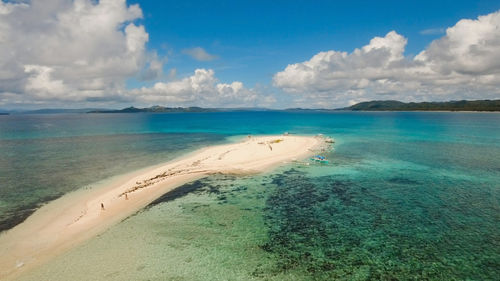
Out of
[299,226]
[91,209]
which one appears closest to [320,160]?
[299,226]

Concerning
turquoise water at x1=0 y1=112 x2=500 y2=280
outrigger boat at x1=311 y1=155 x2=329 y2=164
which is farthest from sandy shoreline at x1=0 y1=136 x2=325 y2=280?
outrigger boat at x1=311 y1=155 x2=329 y2=164

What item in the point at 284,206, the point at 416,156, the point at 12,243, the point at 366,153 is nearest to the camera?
the point at 12,243

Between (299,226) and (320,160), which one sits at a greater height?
(320,160)

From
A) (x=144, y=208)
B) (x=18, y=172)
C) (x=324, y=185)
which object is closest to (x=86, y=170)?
(x=18, y=172)

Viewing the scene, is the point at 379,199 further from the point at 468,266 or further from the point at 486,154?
the point at 486,154

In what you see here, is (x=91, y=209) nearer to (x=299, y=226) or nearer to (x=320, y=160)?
(x=299, y=226)

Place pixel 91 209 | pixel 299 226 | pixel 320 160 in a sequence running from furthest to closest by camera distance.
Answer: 1. pixel 320 160
2. pixel 91 209
3. pixel 299 226

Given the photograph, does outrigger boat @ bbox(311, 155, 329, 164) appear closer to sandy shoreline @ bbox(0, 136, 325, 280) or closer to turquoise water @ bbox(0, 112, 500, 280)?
turquoise water @ bbox(0, 112, 500, 280)

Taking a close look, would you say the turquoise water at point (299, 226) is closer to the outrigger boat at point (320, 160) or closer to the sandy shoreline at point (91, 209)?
the sandy shoreline at point (91, 209)

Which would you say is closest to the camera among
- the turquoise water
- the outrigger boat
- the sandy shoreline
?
the turquoise water
